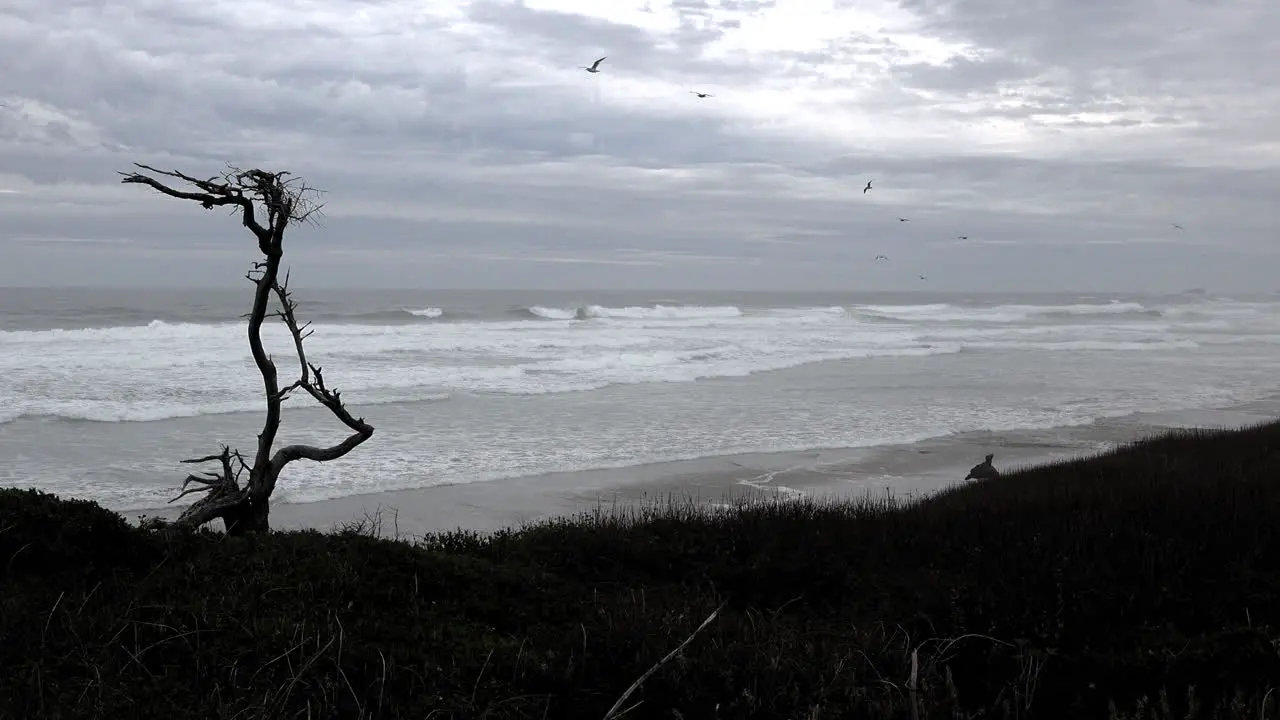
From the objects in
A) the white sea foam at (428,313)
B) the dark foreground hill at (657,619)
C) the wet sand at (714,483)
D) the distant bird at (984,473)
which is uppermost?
the white sea foam at (428,313)

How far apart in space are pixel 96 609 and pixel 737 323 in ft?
222

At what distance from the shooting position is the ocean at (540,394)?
1650 centimetres

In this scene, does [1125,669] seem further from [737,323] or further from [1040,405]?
[737,323]

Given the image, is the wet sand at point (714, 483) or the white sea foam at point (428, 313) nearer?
the wet sand at point (714, 483)

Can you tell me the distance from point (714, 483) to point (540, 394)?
1226 centimetres

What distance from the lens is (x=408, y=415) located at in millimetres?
21922

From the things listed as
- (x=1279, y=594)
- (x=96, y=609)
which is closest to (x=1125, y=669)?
(x=1279, y=594)

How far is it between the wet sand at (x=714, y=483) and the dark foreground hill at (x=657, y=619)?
376 centimetres

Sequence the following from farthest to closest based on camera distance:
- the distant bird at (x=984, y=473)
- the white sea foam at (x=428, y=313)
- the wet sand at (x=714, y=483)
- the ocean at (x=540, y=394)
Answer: the white sea foam at (x=428, y=313)
the ocean at (x=540, y=394)
the distant bird at (x=984, y=473)
the wet sand at (x=714, y=483)

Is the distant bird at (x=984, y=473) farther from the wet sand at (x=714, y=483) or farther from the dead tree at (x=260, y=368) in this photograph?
the dead tree at (x=260, y=368)

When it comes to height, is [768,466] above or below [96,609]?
below

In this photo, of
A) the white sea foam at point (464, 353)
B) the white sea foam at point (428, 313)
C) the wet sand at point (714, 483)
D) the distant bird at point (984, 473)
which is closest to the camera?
the wet sand at point (714, 483)

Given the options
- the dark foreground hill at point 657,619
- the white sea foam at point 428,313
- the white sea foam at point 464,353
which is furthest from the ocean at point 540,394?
the white sea foam at point 428,313

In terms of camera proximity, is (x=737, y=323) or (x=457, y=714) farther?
(x=737, y=323)
